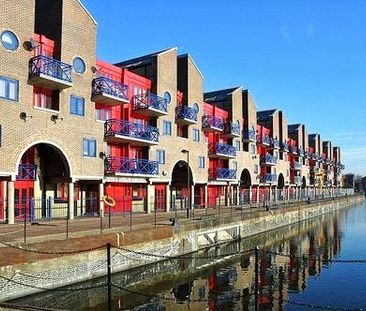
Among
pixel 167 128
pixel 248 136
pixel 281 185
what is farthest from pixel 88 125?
pixel 281 185

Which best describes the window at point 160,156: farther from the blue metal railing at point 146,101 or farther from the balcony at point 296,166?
the balcony at point 296,166

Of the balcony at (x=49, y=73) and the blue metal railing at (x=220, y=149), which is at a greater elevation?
the balcony at (x=49, y=73)

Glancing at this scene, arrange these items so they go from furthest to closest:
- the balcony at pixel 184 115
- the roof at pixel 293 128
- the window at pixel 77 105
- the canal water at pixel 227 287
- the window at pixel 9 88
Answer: the roof at pixel 293 128 < the balcony at pixel 184 115 < the window at pixel 77 105 < the window at pixel 9 88 < the canal water at pixel 227 287

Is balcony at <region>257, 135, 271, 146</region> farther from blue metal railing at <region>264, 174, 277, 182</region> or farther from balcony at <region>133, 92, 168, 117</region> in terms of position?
balcony at <region>133, 92, 168, 117</region>

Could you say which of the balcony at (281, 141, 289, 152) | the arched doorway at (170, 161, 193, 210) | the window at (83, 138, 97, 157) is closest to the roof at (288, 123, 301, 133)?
the balcony at (281, 141, 289, 152)

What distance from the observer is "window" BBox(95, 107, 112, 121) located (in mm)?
31984

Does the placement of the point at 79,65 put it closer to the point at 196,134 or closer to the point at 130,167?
the point at 130,167

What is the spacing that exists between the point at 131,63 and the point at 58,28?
546 inches

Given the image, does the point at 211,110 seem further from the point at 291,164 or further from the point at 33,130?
the point at 291,164

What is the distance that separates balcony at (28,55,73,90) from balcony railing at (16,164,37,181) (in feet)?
16.0

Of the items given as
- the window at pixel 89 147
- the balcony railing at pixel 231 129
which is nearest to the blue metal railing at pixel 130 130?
the window at pixel 89 147

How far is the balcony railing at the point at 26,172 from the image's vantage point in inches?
1038

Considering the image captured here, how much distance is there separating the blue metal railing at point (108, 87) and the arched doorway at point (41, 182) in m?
5.04

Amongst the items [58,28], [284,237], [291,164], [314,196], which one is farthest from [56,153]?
[314,196]
